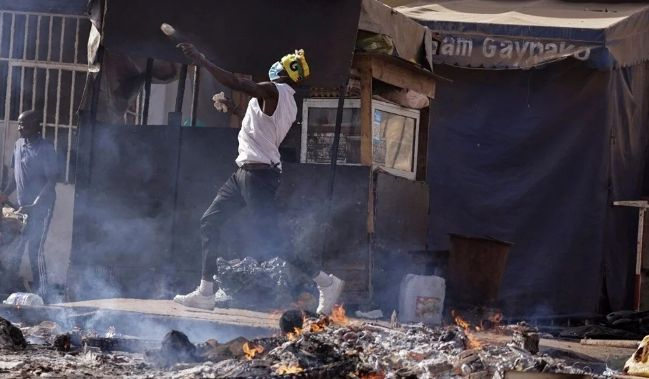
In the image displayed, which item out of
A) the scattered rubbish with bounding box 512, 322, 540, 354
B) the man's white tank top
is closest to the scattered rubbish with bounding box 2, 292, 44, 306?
the man's white tank top

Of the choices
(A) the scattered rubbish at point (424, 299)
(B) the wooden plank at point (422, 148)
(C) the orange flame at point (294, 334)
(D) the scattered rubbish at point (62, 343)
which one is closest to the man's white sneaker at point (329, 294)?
(A) the scattered rubbish at point (424, 299)

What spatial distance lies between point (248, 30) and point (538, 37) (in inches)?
161

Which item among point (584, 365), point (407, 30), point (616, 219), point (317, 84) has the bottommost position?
point (584, 365)

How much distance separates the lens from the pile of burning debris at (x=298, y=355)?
277 inches

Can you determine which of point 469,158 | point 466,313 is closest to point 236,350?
point 466,313

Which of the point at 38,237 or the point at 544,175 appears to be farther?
the point at 544,175

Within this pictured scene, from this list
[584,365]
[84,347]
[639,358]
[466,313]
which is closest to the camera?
[639,358]

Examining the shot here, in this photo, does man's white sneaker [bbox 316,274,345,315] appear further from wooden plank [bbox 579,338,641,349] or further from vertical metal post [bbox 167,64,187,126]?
wooden plank [bbox 579,338,641,349]

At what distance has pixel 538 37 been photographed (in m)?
13.5

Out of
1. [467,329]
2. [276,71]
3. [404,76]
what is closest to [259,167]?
[276,71]

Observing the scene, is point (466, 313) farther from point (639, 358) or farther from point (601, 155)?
point (639, 358)

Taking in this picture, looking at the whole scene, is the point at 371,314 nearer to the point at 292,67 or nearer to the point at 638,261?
the point at 292,67

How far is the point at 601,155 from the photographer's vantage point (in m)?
14.1

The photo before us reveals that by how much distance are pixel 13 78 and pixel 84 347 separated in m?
6.63
